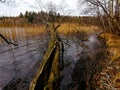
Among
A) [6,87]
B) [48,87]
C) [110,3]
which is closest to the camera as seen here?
[48,87]

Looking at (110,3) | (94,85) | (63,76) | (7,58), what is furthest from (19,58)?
(110,3)

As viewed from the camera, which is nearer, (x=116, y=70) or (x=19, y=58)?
(x=116, y=70)

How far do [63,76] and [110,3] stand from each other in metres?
16.7

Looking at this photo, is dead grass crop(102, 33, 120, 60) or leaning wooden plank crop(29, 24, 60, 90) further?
dead grass crop(102, 33, 120, 60)

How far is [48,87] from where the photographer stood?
23.4ft

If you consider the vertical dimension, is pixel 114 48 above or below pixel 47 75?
above

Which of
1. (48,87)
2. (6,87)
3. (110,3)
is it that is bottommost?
(6,87)

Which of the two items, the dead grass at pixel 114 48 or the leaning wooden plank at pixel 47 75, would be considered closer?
the leaning wooden plank at pixel 47 75

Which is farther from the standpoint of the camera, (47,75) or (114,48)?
(114,48)

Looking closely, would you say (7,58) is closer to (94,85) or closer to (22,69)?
(22,69)

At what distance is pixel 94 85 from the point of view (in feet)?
27.0

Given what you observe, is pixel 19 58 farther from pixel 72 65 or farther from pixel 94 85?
pixel 94 85

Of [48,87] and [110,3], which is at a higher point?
[110,3]

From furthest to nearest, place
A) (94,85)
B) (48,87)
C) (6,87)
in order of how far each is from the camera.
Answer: (6,87)
(94,85)
(48,87)
